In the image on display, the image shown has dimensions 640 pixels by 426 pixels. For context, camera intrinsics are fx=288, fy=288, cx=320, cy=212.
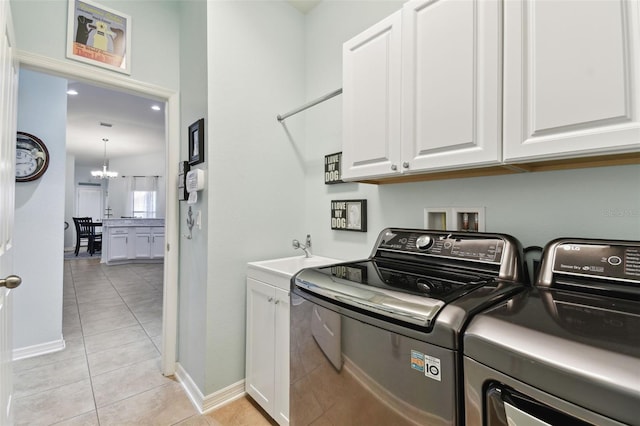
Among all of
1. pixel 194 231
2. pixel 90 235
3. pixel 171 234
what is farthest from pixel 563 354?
pixel 90 235

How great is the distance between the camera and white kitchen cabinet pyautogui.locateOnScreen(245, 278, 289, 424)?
5.06ft

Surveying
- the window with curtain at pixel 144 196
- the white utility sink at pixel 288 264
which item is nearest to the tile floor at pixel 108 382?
the white utility sink at pixel 288 264

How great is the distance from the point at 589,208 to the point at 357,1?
1781 mm

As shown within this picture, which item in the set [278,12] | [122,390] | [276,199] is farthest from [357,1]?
[122,390]

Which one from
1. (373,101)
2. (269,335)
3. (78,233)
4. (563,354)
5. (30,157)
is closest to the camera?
(563,354)

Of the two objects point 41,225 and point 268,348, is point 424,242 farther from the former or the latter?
point 41,225

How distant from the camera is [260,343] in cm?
174

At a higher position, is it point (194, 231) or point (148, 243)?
point (194, 231)

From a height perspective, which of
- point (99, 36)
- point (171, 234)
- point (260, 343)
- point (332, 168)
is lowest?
point (260, 343)

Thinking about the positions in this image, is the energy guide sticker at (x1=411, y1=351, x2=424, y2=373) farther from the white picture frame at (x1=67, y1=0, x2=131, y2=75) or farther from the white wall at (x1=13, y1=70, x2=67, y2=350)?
the white wall at (x1=13, y1=70, x2=67, y2=350)

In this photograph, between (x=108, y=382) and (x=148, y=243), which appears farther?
(x=148, y=243)

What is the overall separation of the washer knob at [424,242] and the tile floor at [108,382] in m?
1.36

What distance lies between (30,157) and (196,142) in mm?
1689

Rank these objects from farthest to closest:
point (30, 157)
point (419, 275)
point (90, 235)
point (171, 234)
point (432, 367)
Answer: point (90, 235) < point (30, 157) < point (171, 234) < point (419, 275) < point (432, 367)
